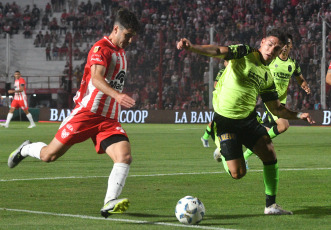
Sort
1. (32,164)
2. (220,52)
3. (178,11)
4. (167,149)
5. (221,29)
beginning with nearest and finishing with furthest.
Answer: (220,52) → (32,164) → (167,149) → (221,29) → (178,11)

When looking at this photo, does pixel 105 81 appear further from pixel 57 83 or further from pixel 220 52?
pixel 57 83

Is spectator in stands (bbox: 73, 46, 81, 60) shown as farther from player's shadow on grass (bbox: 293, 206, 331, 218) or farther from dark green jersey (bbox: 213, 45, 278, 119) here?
player's shadow on grass (bbox: 293, 206, 331, 218)

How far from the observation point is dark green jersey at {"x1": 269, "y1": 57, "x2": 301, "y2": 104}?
15.2 metres

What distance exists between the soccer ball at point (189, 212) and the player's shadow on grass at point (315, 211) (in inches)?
53.5

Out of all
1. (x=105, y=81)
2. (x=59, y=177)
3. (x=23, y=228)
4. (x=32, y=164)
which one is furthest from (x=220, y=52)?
(x=32, y=164)

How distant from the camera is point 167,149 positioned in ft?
A: 61.8

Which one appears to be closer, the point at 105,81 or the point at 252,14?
the point at 105,81

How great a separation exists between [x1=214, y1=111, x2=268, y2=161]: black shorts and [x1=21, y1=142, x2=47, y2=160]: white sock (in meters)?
2.17

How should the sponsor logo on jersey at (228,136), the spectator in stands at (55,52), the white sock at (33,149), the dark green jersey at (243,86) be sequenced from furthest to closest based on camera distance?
1. the spectator in stands at (55,52)
2. the white sock at (33,149)
3. the sponsor logo on jersey at (228,136)
4. the dark green jersey at (243,86)

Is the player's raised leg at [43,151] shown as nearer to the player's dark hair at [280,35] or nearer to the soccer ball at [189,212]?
the soccer ball at [189,212]

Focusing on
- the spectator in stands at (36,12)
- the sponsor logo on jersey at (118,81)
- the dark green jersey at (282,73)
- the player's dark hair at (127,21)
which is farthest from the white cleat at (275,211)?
the spectator in stands at (36,12)

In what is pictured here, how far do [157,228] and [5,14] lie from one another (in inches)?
1709

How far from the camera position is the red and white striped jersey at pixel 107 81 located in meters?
7.60

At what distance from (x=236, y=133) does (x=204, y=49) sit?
1536mm
